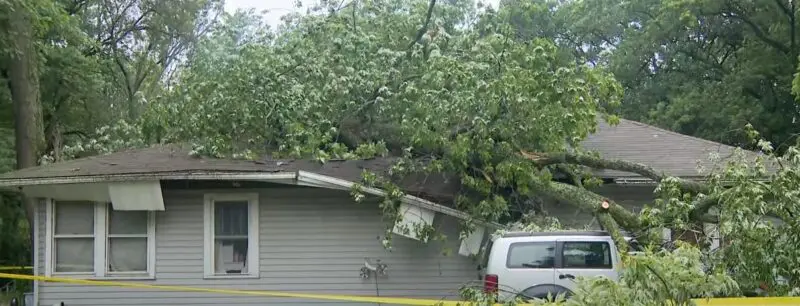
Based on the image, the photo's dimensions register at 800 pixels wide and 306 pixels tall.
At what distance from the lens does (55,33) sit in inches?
832

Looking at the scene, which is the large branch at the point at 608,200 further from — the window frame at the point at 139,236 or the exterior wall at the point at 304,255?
the window frame at the point at 139,236

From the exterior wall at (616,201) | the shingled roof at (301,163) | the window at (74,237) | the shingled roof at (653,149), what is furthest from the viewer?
the shingled roof at (653,149)

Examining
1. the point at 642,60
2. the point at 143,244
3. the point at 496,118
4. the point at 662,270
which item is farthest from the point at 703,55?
the point at 662,270

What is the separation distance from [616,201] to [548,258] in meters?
3.49

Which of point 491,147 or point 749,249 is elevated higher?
point 491,147

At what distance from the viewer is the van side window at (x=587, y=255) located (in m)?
9.29

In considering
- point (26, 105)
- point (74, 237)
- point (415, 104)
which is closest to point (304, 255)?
point (415, 104)

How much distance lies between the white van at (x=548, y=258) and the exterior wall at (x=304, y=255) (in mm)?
2315

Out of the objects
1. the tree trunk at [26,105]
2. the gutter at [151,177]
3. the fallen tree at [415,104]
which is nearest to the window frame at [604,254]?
the fallen tree at [415,104]

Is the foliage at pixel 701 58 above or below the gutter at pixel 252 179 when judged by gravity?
above

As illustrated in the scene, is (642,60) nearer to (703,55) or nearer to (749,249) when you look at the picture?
(703,55)

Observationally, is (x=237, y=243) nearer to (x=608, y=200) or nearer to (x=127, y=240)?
(x=127, y=240)

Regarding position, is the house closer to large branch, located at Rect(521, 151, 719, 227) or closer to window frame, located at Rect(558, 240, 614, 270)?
large branch, located at Rect(521, 151, 719, 227)

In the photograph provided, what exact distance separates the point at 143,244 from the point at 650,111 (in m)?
21.2
